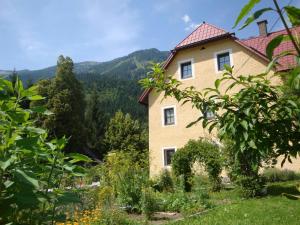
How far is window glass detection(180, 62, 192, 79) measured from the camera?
22469 mm

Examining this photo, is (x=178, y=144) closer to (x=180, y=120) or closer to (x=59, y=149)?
(x=180, y=120)

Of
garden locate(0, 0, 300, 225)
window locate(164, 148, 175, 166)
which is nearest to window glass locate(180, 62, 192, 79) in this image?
window locate(164, 148, 175, 166)

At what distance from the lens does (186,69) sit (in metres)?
22.7

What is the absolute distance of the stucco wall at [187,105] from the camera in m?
20.7

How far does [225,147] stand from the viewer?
1368 cm

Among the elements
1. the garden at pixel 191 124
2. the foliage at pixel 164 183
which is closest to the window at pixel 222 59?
the foliage at pixel 164 183

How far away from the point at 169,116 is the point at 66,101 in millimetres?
22425

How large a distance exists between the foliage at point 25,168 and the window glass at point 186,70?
21.2 meters

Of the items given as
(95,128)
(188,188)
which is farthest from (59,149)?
(95,128)

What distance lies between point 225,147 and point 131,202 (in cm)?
496

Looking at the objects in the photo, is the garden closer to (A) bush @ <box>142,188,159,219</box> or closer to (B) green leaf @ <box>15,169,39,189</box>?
(B) green leaf @ <box>15,169,39,189</box>

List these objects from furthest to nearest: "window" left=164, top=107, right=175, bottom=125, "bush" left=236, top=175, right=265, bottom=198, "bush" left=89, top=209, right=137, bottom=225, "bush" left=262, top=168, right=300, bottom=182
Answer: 1. "window" left=164, top=107, right=175, bottom=125
2. "bush" left=262, top=168, right=300, bottom=182
3. "bush" left=236, top=175, right=265, bottom=198
4. "bush" left=89, top=209, right=137, bottom=225

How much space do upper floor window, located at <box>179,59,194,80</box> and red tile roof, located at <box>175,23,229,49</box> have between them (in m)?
1.17

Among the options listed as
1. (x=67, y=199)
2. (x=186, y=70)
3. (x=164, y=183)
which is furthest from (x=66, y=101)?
(x=67, y=199)
